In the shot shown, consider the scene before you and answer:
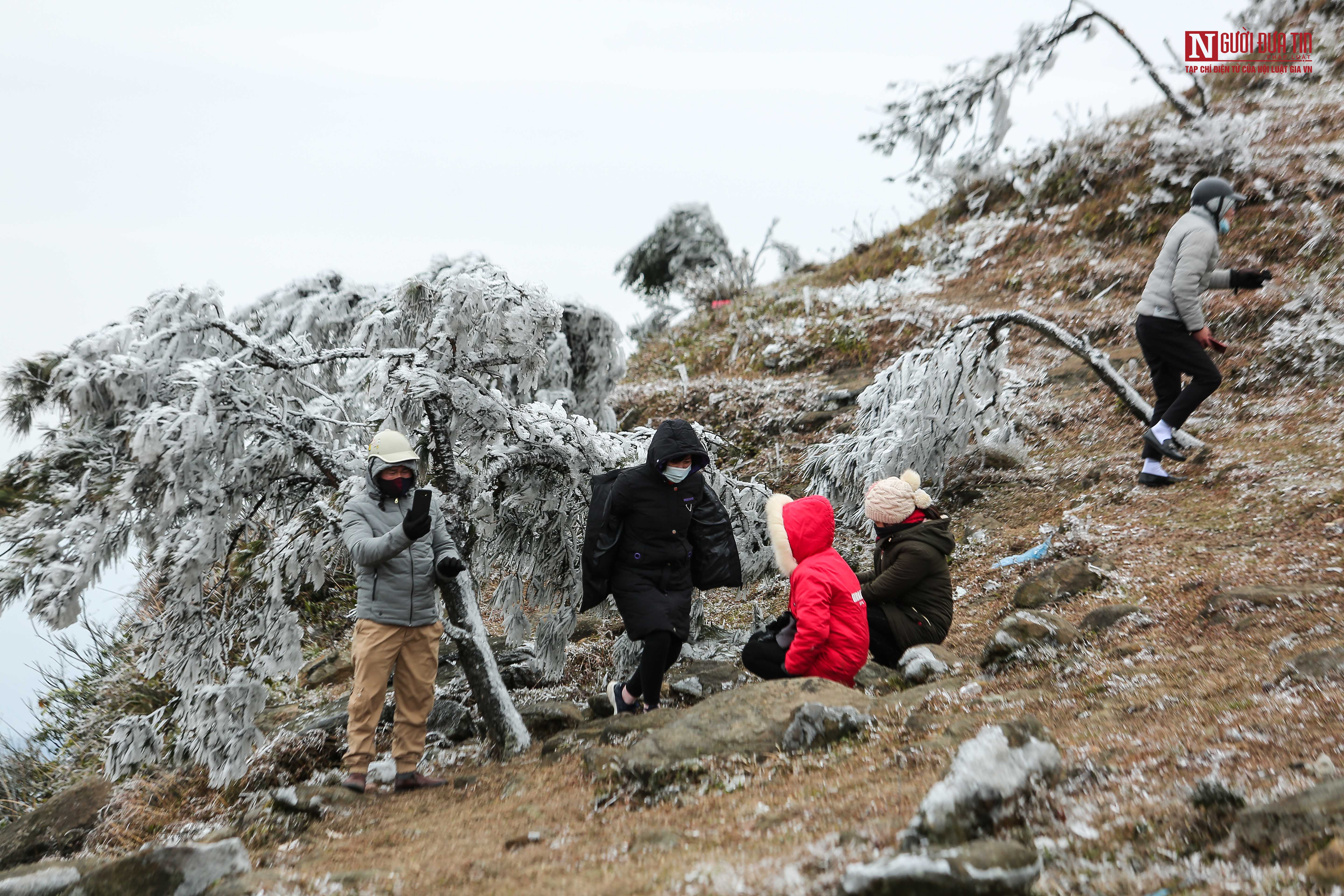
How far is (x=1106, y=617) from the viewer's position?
18.7 feet

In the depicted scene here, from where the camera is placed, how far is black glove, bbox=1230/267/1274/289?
291 inches

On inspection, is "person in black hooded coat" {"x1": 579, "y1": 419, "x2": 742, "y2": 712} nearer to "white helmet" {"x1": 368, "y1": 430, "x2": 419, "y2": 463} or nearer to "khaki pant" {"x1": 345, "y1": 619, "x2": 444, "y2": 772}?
"khaki pant" {"x1": 345, "y1": 619, "x2": 444, "y2": 772}

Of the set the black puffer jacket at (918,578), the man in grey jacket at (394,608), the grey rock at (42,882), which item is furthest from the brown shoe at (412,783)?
the black puffer jacket at (918,578)

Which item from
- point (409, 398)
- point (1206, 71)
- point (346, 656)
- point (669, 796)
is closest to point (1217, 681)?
point (669, 796)

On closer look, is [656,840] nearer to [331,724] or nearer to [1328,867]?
[1328,867]

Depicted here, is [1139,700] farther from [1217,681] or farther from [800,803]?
[800,803]

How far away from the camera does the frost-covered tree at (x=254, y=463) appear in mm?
4754

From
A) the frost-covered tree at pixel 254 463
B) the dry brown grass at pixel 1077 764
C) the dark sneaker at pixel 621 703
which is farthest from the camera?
the dark sneaker at pixel 621 703

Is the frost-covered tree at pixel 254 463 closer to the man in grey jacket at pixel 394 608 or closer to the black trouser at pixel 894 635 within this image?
the man in grey jacket at pixel 394 608

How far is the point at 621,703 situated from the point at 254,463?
2.95 meters

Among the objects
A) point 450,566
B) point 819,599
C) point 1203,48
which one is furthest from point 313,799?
point 1203,48

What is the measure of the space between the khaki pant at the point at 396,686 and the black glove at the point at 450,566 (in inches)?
15.3

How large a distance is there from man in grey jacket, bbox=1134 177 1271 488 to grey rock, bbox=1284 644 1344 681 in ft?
14.1

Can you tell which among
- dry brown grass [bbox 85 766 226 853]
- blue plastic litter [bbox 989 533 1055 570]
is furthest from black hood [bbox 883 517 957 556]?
dry brown grass [bbox 85 766 226 853]
